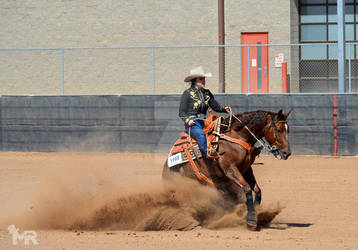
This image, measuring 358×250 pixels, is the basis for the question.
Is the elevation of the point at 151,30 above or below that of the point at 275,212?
above

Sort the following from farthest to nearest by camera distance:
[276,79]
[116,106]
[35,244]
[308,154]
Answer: [276,79]
[116,106]
[308,154]
[35,244]

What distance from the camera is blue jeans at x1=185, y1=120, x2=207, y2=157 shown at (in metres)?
9.33

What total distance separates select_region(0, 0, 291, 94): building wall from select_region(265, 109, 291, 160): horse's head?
1276cm

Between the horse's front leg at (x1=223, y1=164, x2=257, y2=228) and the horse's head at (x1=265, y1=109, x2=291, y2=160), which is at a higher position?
the horse's head at (x1=265, y1=109, x2=291, y2=160)

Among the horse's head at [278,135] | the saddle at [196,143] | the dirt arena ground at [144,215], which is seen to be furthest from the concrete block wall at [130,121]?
the horse's head at [278,135]

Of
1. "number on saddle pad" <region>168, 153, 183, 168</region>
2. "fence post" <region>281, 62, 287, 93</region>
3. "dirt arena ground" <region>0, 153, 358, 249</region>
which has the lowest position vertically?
"dirt arena ground" <region>0, 153, 358, 249</region>

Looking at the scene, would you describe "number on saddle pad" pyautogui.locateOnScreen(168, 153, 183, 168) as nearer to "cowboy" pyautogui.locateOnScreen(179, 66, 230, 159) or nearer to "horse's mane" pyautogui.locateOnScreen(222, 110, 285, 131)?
"cowboy" pyautogui.locateOnScreen(179, 66, 230, 159)

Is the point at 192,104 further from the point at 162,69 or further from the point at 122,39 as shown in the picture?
the point at 122,39

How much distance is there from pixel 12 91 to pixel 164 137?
8111mm

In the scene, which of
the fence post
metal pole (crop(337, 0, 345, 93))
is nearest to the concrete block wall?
metal pole (crop(337, 0, 345, 93))

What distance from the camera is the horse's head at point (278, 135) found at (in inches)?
346

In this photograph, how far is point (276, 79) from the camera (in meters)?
22.2

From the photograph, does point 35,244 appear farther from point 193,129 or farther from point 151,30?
point 151,30

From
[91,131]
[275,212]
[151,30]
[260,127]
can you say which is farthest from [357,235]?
[151,30]
